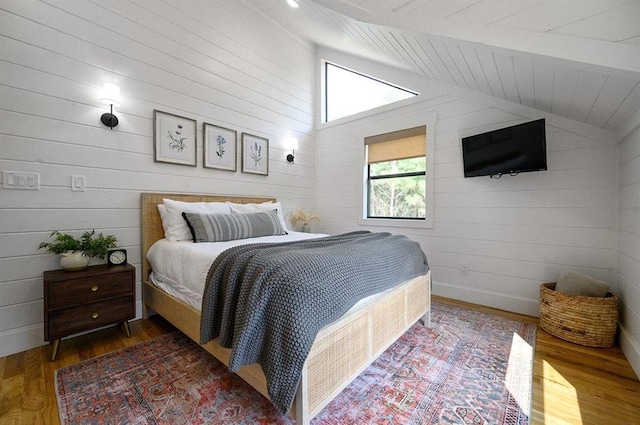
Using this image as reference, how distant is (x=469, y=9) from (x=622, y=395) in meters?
2.24

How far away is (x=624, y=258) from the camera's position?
196 centimetres

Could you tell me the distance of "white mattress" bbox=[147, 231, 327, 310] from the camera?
1673mm

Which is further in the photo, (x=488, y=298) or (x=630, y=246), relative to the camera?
(x=488, y=298)

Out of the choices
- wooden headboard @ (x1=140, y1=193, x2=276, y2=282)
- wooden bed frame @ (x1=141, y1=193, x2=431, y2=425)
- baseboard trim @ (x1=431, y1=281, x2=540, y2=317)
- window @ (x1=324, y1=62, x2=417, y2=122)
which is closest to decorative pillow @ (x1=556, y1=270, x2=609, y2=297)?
baseboard trim @ (x1=431, y1=281, x2=540, y2=317)

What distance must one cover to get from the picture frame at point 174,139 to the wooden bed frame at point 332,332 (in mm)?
439

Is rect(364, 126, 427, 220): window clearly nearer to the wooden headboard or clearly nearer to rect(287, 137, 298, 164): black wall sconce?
rect(287, 137, 298, 164): black wall sconce

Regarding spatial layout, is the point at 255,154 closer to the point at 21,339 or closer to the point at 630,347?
the point at 21,339

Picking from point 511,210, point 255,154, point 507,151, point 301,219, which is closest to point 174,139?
point 255,154

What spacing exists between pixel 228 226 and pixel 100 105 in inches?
57.5

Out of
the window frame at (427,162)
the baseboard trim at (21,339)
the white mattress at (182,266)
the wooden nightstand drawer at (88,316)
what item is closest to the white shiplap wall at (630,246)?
the window frame at (427,162)

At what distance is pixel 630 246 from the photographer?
72.3 inches

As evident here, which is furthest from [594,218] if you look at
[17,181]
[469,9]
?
[17,181]

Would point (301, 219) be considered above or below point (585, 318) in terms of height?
above

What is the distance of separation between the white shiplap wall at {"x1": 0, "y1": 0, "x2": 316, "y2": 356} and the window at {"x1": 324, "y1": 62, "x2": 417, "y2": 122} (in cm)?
126
